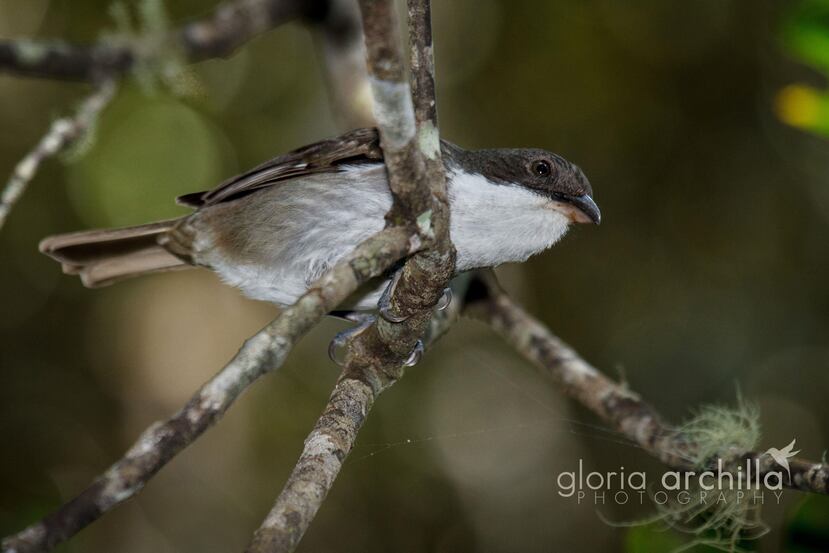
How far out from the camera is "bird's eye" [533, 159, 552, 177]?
159 inches

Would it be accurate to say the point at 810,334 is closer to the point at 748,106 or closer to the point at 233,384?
the point at 748,106

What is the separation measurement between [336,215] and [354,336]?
2.02 feet

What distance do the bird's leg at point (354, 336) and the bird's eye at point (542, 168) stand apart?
1068mm

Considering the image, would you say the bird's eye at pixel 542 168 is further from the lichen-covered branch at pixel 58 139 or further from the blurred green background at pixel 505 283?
the blurred green background at pixel 505 283

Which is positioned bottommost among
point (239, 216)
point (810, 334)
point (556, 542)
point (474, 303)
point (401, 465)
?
point (556, 542)

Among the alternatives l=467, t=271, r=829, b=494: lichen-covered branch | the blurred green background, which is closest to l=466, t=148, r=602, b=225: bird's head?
l=467, t=271, r=829, b=494: lichen-covered branch

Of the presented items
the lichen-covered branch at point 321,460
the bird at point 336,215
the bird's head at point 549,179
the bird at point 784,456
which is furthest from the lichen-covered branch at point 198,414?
the bird at point 784,456

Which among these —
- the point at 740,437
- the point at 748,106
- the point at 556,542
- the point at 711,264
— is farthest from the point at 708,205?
the point at 740,437

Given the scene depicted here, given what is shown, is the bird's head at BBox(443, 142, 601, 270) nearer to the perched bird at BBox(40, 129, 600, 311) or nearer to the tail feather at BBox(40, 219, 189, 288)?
the perched bird at BBox(40, 129, 600, 311)

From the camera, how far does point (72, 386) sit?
24.3ft

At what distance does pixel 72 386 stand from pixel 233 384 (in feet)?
20.1

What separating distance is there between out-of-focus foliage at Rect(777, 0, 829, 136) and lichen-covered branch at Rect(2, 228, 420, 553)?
205 centimetres

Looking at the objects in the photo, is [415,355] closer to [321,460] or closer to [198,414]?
[321,460]

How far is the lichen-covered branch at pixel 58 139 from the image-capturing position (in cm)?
259
